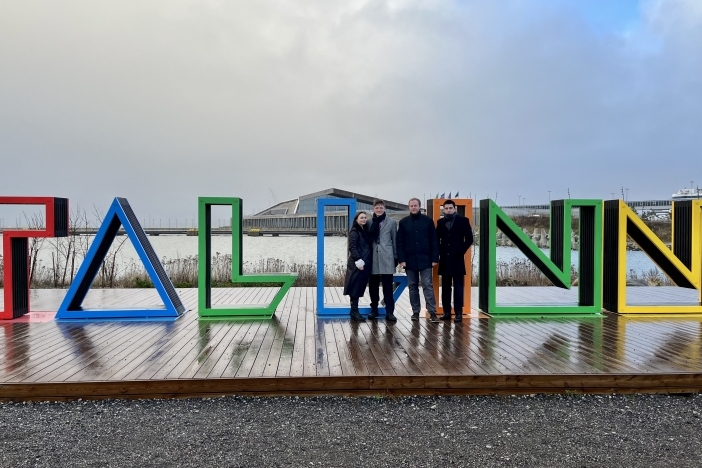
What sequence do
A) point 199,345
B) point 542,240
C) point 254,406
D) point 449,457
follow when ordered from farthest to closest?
1. point 542,240
2. point 199,345
3. point 254,406
4. point 449,457

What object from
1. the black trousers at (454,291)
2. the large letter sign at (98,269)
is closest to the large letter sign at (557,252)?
the black trousers at (454,291)

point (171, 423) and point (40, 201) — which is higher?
point (40, 201)

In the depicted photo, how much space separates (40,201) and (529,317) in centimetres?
739

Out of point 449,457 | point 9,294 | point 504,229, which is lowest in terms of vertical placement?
point 449,457

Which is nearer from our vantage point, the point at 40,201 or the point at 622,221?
the point at 40,201

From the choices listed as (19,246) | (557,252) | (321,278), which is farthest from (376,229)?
(19,246)

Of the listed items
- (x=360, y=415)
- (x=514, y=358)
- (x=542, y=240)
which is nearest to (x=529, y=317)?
(x=514, y=358)

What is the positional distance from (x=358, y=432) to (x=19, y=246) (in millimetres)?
6338

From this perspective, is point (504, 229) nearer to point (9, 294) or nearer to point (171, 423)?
point (171, 423)

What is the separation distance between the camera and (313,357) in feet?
17.6

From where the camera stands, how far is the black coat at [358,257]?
7207mm

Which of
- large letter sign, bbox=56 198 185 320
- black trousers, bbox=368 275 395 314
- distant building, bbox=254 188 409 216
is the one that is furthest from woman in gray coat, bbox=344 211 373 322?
distant building, bbox=254 188 409 216

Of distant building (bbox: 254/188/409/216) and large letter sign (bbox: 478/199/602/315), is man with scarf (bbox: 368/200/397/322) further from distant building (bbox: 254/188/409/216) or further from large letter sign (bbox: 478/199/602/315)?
distant building (bbox: 254/188/409/216)

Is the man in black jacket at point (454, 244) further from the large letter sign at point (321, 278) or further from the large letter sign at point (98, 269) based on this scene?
the large letter sign at point (98, 269)
